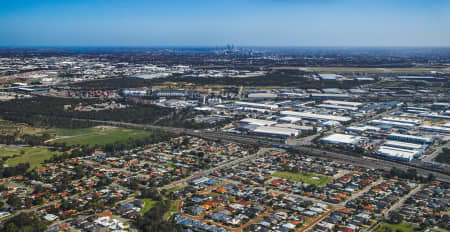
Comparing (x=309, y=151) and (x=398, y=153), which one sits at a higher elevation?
(x=398, y=153)

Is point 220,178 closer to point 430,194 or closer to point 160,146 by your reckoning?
point 160,146

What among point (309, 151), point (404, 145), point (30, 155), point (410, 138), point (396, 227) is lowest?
point (30, 155)

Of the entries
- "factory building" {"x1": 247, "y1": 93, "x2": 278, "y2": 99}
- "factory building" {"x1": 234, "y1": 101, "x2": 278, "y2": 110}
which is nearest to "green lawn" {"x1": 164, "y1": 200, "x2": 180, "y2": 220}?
"factory building" {"x1": 234, "y1": 101, "x2": 278, "y2": 110}

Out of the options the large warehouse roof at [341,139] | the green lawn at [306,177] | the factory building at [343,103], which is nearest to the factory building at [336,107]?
the factory building at [343,103]

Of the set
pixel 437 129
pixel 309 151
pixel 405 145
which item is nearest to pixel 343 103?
pixel 437 129

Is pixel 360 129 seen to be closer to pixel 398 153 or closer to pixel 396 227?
pixel 398 153

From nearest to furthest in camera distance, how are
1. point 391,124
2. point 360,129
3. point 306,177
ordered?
point 306,177 < point 360,129 < point 391,124
